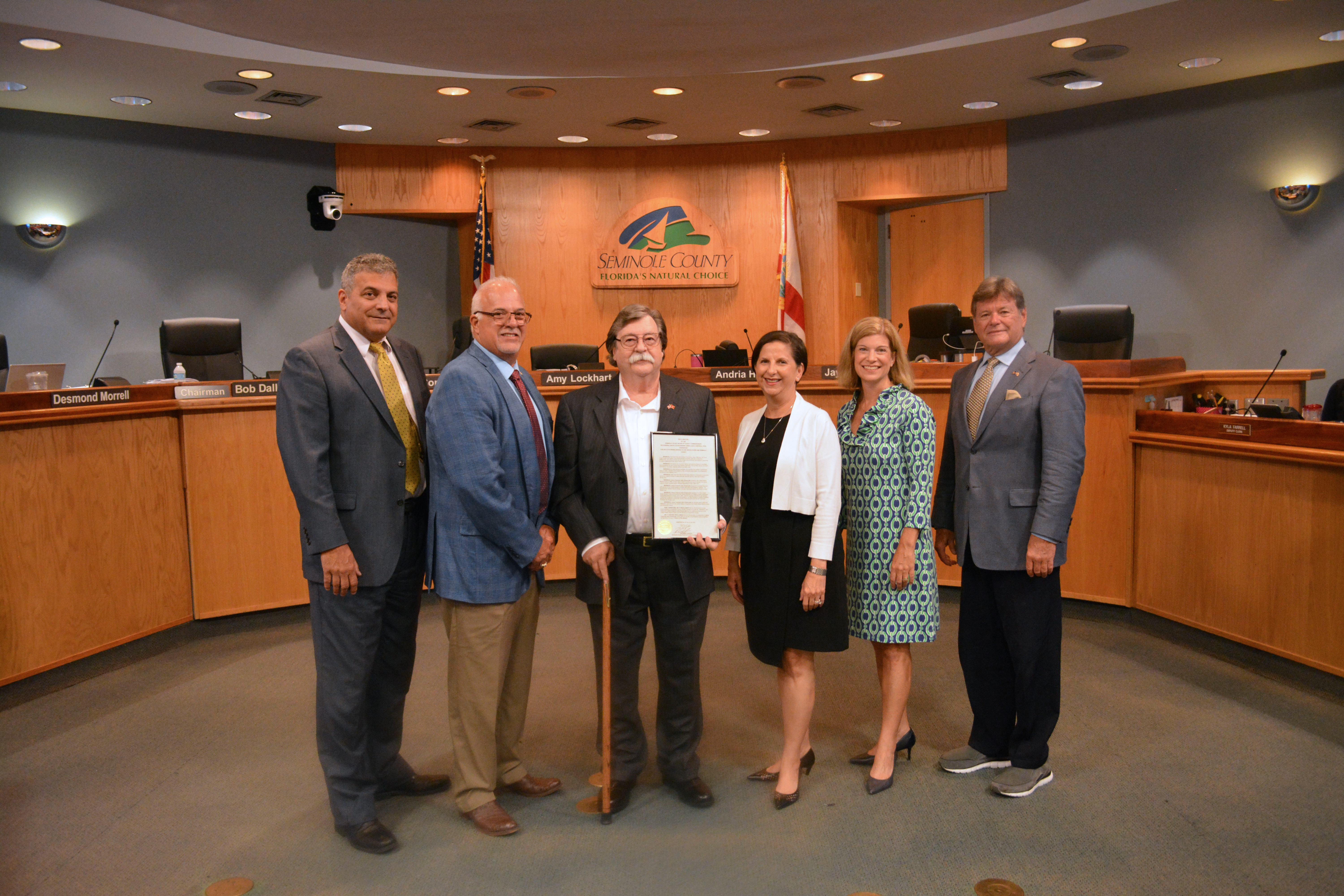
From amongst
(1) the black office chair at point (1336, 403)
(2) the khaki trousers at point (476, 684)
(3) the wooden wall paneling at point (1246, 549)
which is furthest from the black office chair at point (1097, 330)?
(2) the khaki trousers at point (476, 684)

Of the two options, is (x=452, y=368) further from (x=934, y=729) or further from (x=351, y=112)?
(x=351, y=112)

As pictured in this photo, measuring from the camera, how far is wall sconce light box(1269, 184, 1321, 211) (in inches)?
259

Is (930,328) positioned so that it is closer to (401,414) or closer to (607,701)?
(607,701)

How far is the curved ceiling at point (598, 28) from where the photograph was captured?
485cm

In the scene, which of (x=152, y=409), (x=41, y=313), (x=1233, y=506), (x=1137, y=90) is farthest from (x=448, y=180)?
(x=1233, y=506)

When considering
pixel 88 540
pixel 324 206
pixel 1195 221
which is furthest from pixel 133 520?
pixel 1195 221

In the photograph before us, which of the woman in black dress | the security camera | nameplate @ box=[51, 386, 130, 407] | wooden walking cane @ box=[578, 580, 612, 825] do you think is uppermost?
the security camera

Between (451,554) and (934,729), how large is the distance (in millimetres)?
1921

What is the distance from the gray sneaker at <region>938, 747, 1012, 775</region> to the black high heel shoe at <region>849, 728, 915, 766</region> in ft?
0.36

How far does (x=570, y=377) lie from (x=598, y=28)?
1.95 meters

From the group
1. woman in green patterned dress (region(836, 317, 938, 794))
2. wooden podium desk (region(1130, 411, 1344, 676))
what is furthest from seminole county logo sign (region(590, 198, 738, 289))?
woman in green patterned dress (region(836, 317, 938, 794))

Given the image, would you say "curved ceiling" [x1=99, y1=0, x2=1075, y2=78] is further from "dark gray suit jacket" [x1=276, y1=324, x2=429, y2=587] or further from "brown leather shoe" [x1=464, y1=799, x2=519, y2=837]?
"brown leather shoe" [x1=464, y1=799, x2=519, y2=837]

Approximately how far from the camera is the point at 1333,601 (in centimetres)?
351

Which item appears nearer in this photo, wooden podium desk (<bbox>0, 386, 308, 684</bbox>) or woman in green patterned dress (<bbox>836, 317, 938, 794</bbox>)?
woman in green patterned dress (<bbox>836, 317, 938, 794</bbox>)
